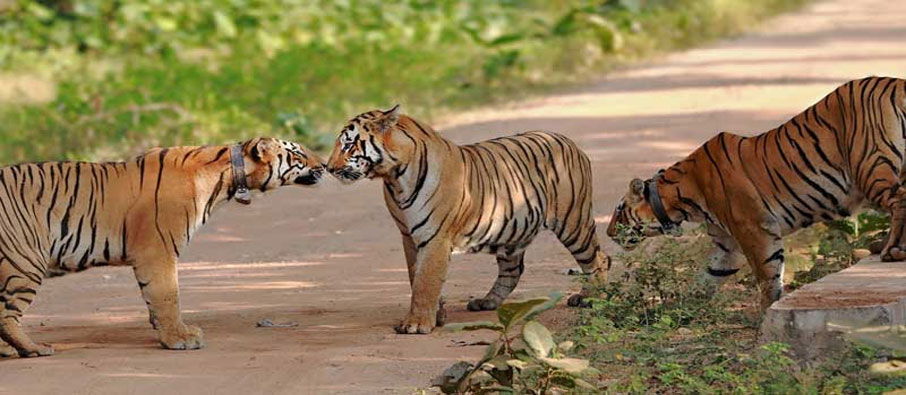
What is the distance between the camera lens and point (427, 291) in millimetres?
7488

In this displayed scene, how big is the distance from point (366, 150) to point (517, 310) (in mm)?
1935

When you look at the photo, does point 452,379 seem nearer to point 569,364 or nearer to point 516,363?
point 516,363

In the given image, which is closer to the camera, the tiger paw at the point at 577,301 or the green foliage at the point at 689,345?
the green foliage at the point at 689,345

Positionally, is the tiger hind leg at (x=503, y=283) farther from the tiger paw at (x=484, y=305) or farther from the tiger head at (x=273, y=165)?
the tiger head at (x=273, y=165)

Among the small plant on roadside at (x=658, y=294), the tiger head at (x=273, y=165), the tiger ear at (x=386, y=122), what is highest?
the tiger ear at (x=386, y=122)

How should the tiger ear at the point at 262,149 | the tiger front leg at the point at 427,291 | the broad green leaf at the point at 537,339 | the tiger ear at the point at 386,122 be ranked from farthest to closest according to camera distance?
the tiger ear at the point at 262,149 < the tiger ear at the point at 386,122 < the tiger front leg at the point at 427,291 < the broad green leaf at the point at 537,339

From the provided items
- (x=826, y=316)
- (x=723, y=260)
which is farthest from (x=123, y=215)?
(x=826, y=316)

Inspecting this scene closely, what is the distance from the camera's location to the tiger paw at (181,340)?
24.2ft

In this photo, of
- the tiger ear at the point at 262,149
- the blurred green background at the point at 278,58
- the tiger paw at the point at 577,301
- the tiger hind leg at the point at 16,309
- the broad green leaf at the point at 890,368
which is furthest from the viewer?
the blurred green background at the point at 278,58

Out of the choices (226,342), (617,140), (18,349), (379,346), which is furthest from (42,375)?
(617,140)

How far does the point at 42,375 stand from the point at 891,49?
13.3m

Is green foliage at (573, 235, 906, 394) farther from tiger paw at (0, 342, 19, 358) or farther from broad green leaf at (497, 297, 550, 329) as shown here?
tiger paw at (0, 342, 19, 358)

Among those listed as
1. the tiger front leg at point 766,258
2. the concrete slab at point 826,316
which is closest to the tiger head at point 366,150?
the tiger front leg at point 766,258

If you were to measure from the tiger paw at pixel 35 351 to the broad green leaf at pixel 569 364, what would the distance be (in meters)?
2.81
